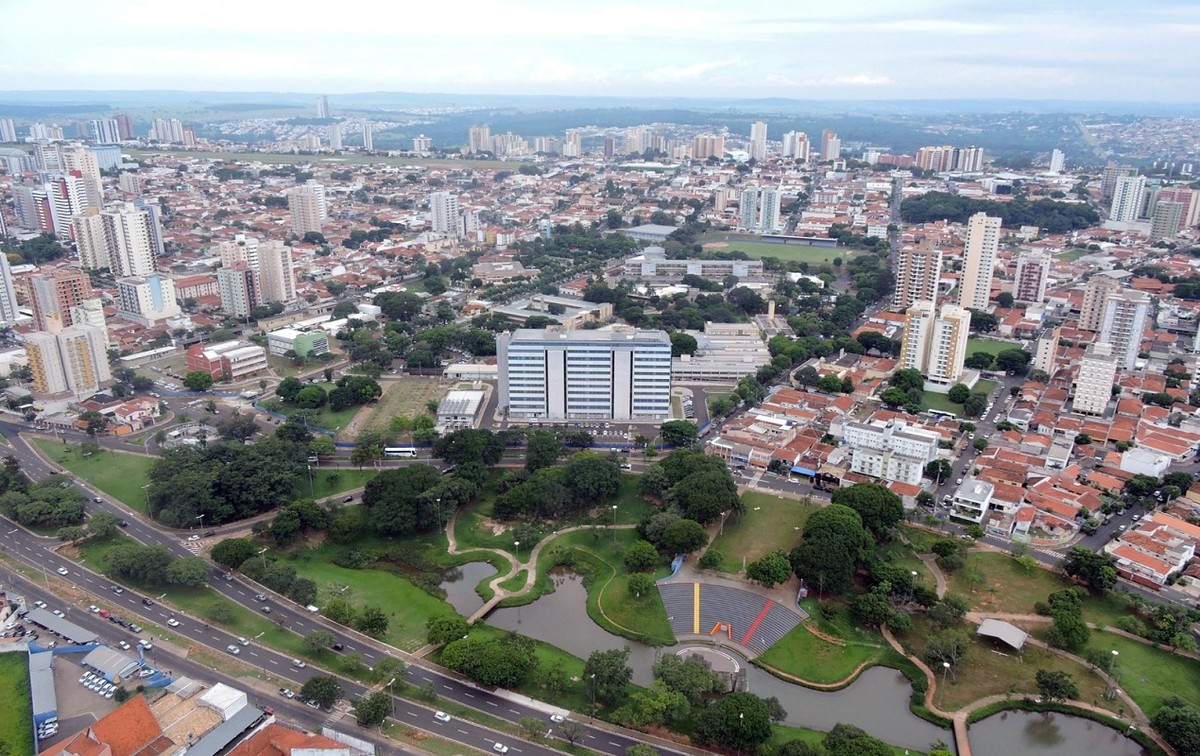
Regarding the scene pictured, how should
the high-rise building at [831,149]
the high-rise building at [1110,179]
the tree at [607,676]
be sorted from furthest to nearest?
the high-rise building at [831,149] < the high-rise building at [1110,179] < the tree at [607,676]

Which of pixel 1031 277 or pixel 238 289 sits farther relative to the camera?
pixel 1031 277

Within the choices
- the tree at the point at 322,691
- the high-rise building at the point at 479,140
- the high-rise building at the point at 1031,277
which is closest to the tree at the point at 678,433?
the tree at the point at 322,691

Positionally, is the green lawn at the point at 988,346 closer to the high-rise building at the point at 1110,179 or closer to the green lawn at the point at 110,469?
the green lawn at the point at 110,469

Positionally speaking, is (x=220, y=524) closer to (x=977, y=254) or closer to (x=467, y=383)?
(x=467, y=383)

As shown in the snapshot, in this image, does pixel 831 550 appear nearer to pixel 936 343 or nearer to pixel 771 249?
pixel 936 343

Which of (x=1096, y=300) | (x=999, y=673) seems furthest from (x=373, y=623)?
(x=1096, y=300)

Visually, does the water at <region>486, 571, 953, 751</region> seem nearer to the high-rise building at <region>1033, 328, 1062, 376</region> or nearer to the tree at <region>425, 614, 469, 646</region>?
the tree at <region>425, 614, 469, 646</region>

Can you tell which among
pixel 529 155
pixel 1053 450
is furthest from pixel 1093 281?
pixel 529 155
